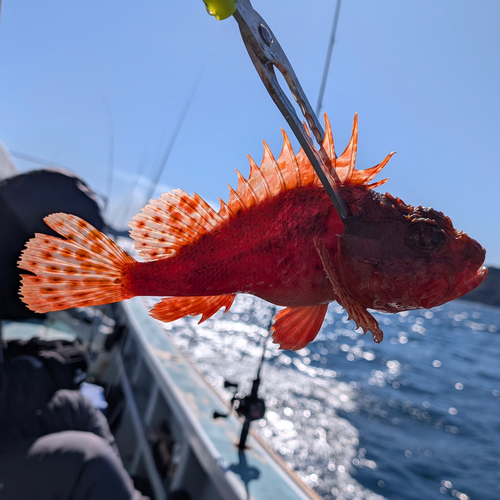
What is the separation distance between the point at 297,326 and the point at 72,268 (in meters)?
0.66

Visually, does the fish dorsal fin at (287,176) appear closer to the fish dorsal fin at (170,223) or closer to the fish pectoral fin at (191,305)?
the fish dorsal fin at (170,223)

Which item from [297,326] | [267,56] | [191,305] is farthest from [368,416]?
[267,56]

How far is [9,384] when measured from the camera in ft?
7.81

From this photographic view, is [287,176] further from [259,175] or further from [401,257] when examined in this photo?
[401,257]

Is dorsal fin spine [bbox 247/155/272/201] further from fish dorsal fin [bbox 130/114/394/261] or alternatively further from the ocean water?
the ocean water

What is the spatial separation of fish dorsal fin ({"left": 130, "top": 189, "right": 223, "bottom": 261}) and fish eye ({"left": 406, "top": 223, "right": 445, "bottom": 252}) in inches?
19.6

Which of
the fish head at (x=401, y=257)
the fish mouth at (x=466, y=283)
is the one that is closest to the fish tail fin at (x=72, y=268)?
the fish head at (x=401, y=257)

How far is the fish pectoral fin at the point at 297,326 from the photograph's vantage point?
41.7 inches

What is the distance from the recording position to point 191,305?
1.11 metres

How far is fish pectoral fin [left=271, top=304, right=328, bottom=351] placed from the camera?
106 centimetres

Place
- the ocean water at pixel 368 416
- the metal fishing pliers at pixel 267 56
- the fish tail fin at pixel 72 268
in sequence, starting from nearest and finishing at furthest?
1. the metal fishing pliers at pixel 267 56
2. the fish tail fin at pixel 72 268
3. the ocean water at pixel 368 416

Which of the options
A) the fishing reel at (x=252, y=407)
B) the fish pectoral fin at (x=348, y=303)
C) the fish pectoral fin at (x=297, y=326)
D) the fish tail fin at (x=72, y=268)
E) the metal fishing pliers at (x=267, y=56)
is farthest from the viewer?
the fishing reel at (x=252, y=407)

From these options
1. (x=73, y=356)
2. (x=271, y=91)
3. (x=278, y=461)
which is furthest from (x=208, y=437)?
(x=271, y=91)

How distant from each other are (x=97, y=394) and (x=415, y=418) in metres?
13.8
